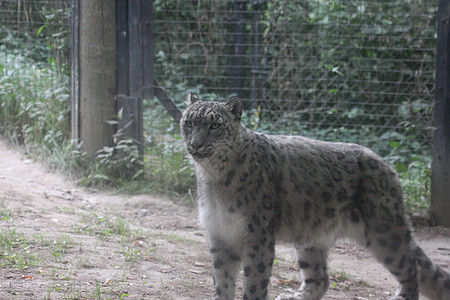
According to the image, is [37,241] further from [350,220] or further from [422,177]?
[422,177]

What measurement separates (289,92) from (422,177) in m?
2.32

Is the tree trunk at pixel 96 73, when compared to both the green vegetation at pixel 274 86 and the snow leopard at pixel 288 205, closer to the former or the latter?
the green vegetation at pixel 274 86

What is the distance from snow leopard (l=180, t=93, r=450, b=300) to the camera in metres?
4.23

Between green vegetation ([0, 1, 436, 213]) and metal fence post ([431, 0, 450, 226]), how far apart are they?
A: 42 cm

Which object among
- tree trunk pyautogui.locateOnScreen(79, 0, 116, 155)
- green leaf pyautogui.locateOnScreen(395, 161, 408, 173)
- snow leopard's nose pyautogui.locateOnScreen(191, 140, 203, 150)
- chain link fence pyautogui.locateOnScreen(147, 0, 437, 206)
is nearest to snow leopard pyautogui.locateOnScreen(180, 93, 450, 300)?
snow leopard's nose pyautogui.locateOnScreen(191, 140, 203, 150)

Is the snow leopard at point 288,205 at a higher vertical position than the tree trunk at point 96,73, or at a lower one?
lower

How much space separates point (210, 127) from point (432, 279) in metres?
2.33

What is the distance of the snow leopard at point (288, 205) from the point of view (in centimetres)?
423

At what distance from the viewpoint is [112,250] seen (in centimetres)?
523

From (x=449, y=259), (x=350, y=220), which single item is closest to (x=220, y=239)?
(x=350, y=220)

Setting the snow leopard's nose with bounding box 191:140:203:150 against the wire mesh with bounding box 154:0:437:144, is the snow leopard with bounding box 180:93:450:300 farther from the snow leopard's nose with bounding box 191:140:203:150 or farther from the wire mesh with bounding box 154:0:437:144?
the wire mesh with bounding box 154:0:437:144

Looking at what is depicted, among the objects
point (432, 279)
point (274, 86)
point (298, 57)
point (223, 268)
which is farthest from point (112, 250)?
point (298, 57)

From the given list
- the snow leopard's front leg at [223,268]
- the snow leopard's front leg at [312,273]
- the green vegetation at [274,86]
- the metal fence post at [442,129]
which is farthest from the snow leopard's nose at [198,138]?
the metal fence post at [442,129]

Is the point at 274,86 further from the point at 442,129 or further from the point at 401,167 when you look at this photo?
the point at 442,129
